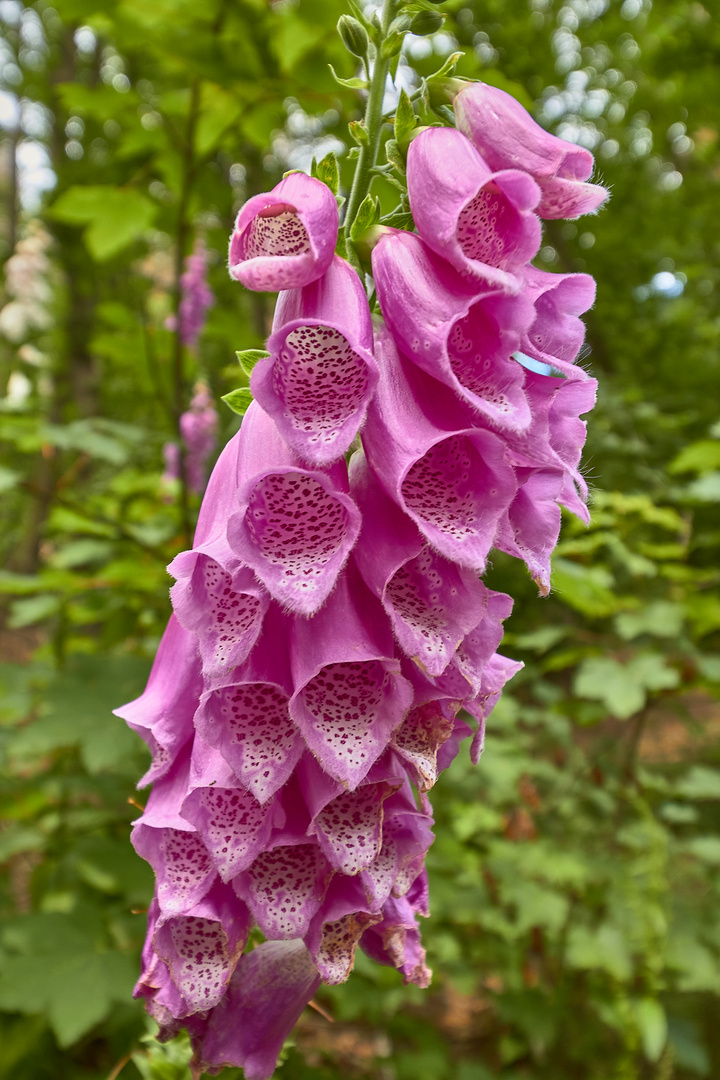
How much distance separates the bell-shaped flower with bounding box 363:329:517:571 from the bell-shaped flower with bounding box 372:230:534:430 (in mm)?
22

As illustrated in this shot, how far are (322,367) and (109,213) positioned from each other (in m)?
1.51

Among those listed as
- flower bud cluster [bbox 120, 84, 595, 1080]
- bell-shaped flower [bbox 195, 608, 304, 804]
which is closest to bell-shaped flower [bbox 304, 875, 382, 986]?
flower bud cluster [bbox 120, 84, 595, 1080]

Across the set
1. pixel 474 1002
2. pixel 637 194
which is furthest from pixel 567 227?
pixel 474 1002

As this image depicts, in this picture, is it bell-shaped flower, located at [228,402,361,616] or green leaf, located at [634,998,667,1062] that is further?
green leaf, located at [634,998,667,1062]

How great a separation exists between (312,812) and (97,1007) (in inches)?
46.8

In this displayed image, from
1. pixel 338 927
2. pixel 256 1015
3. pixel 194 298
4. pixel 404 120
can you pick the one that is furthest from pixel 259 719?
pixel 194 298

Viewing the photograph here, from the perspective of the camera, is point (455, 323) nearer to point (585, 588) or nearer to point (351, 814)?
point (351, 814)

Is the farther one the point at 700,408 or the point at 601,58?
the point at 601,58

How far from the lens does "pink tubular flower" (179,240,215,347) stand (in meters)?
2.51

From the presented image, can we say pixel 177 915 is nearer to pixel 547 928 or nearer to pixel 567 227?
pixel 547 928

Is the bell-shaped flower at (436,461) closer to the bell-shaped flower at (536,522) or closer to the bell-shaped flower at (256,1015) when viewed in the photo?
the bell-shaped flower at (536,522)

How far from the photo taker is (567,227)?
18.6ft

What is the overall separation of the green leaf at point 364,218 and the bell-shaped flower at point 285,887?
54 cm

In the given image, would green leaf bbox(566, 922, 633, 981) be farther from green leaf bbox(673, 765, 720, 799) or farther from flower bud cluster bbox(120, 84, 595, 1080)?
flower bud cluster bbox(120, 84, 595, 1080)
